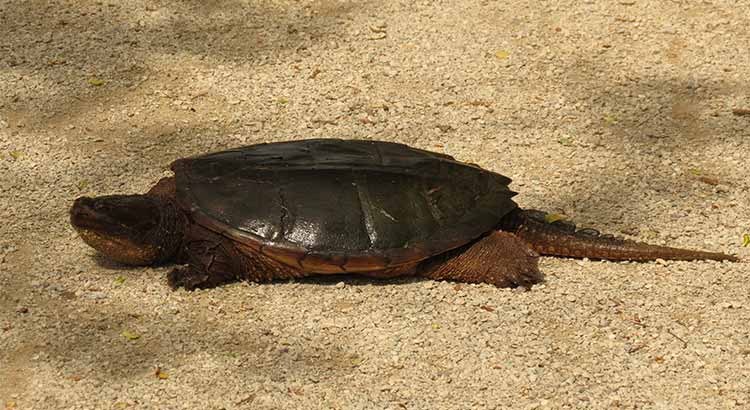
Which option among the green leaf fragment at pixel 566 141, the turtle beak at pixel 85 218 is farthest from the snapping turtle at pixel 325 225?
the green leaf fragment at pixel 566 141

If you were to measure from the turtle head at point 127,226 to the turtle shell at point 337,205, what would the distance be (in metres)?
0.12

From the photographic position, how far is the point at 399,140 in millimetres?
5113

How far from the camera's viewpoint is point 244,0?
6.46m

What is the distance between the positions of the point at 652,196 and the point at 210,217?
6.95 ft

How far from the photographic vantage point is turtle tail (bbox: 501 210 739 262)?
4.10m

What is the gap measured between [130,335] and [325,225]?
2.74 feet

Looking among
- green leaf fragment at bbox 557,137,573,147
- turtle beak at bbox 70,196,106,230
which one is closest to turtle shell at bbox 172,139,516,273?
turtle beak at bbox 70,196,106,230

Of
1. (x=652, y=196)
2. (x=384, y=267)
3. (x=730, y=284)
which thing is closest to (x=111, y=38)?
(x=384, y=267)

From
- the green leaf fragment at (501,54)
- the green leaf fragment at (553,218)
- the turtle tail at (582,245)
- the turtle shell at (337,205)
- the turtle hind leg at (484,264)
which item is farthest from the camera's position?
the green leaf fragment at (501,54)

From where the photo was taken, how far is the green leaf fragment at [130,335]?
3.59 meters

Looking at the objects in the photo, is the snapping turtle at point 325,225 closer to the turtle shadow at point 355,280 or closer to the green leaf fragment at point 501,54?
the turtle shadow at point 355,280

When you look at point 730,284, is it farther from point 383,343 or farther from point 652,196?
point 383,343

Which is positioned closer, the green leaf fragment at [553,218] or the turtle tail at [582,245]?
the turtle tail at [582,245]

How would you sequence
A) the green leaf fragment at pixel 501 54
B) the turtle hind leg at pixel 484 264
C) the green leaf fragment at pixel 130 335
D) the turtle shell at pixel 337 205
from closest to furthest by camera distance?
the green leaf fragment at pixel 130 335 < the turtle shell at pixel 337 205 < the turtle hind leg at pixel 484 264 < the green leaf fragment at pixel 501 54
